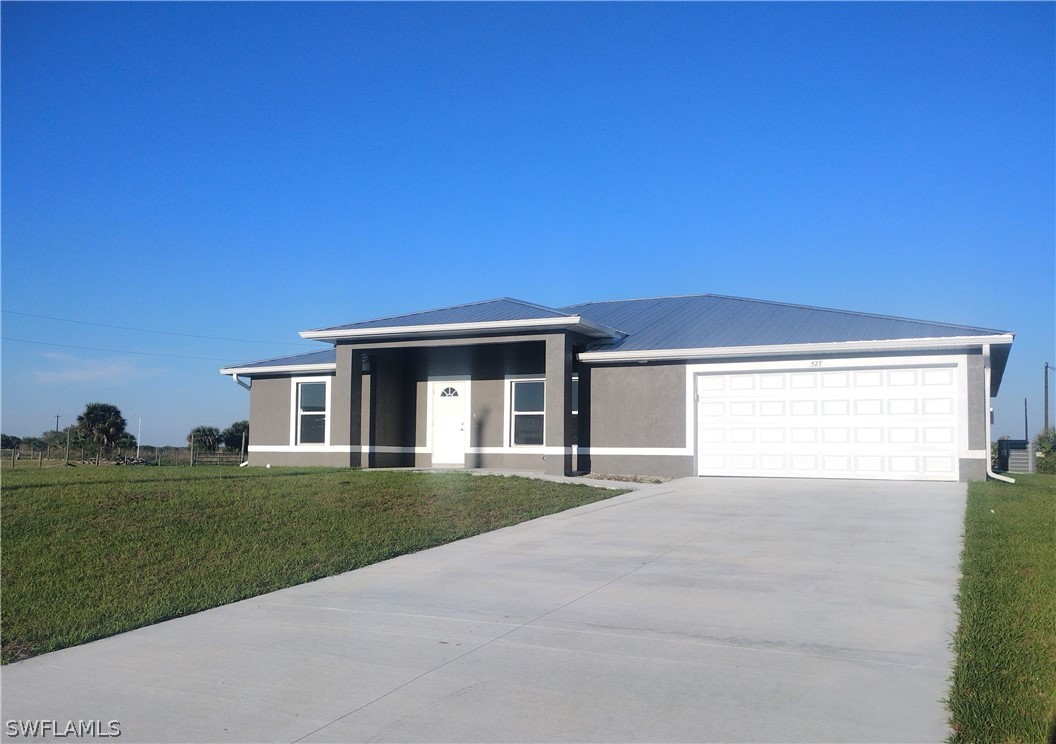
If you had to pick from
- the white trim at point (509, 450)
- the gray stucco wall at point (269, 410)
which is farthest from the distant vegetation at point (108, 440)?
the white trim at point (509, 450)

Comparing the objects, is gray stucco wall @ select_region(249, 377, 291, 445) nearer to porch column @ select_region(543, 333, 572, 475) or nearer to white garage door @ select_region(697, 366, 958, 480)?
porch column @ select_region(543, 333, 572, 475)

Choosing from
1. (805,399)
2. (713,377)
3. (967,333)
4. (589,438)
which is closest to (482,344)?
(589,438)

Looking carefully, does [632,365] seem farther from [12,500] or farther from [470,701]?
[470,701]

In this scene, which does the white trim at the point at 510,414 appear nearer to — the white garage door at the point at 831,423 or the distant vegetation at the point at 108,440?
the white garage door at the point at 831,423

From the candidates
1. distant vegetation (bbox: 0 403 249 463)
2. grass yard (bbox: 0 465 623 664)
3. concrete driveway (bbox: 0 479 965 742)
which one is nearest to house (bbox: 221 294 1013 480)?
grass yard (bbox: 0 465 623 664)

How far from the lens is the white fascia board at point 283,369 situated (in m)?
22.7

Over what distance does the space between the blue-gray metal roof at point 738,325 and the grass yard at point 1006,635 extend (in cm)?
674

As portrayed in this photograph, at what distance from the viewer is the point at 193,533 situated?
10250 mm

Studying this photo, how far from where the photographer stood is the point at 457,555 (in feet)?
31.9

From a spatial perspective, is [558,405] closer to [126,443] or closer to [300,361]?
[300,361]

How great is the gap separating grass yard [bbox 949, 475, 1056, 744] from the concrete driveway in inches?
6.9

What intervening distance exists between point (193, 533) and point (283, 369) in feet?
43.7

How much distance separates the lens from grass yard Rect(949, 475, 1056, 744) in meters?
4.58

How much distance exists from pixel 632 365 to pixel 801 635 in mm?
13199
